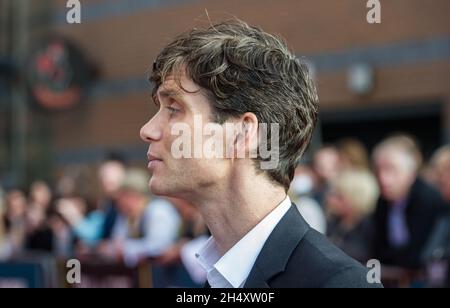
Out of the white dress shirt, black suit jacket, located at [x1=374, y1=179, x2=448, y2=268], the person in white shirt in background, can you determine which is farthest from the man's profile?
the person in white shirt in background

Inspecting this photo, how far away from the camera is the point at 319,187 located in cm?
803

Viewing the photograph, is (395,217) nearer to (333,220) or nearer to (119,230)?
(333,220)

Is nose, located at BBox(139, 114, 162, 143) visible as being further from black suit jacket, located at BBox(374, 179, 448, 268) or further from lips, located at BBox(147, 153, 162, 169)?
black suit jacket, located at BBox(374, 179, 448, 268)

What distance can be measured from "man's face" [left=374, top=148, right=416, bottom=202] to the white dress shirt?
3.69 meters

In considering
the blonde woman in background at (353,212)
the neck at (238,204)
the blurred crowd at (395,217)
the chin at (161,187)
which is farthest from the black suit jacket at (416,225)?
the chin at (161,187)

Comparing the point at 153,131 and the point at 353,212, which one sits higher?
the point at 153,131

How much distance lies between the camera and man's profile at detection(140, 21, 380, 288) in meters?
2.43

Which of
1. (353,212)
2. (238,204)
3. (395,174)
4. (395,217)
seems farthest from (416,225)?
(238,204)

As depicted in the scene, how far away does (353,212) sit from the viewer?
6.31 m

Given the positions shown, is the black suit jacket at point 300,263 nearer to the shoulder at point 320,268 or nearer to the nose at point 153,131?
the shoulder at point 320,268

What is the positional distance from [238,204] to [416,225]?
12.3ft

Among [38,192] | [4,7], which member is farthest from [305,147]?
[4,7]

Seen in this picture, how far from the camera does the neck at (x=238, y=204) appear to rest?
2.47 meters

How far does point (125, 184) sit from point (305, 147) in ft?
17.0
